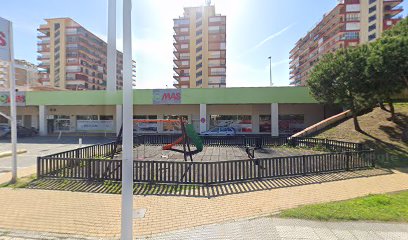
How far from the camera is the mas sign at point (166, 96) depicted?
24812mm

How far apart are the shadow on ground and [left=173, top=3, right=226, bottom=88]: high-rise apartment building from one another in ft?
182

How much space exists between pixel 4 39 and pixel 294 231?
1055cm

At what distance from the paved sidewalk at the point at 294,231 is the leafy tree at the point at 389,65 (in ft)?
33.2

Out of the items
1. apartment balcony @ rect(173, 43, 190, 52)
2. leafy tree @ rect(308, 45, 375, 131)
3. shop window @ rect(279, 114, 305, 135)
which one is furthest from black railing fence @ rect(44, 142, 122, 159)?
apartment balcony @ rect(173, 43, 190, 52)

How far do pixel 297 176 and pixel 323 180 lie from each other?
814mm

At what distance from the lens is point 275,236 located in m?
4.00

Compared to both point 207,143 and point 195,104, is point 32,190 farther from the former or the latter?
point 195,104

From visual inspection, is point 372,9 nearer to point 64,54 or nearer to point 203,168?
point 203,168

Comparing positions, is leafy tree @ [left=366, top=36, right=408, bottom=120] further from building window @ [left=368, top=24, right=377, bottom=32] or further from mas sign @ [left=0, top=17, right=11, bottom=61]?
building window @ [left=368, top=24, right=377, bottom=32]

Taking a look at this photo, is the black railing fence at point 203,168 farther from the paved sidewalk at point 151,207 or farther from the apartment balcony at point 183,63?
the apartment balcony at point 183,63

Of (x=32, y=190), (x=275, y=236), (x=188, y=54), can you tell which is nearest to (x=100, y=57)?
(x=188, y=54)

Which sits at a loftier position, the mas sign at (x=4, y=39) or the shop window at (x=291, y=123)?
the mas sign at (x=4, y=39)

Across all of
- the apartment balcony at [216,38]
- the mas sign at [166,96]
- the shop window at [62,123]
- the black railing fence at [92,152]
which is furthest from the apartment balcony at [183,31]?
the black railing fence at [92,152]

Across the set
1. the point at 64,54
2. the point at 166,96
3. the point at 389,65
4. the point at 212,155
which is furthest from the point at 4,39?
the point at 64,54
